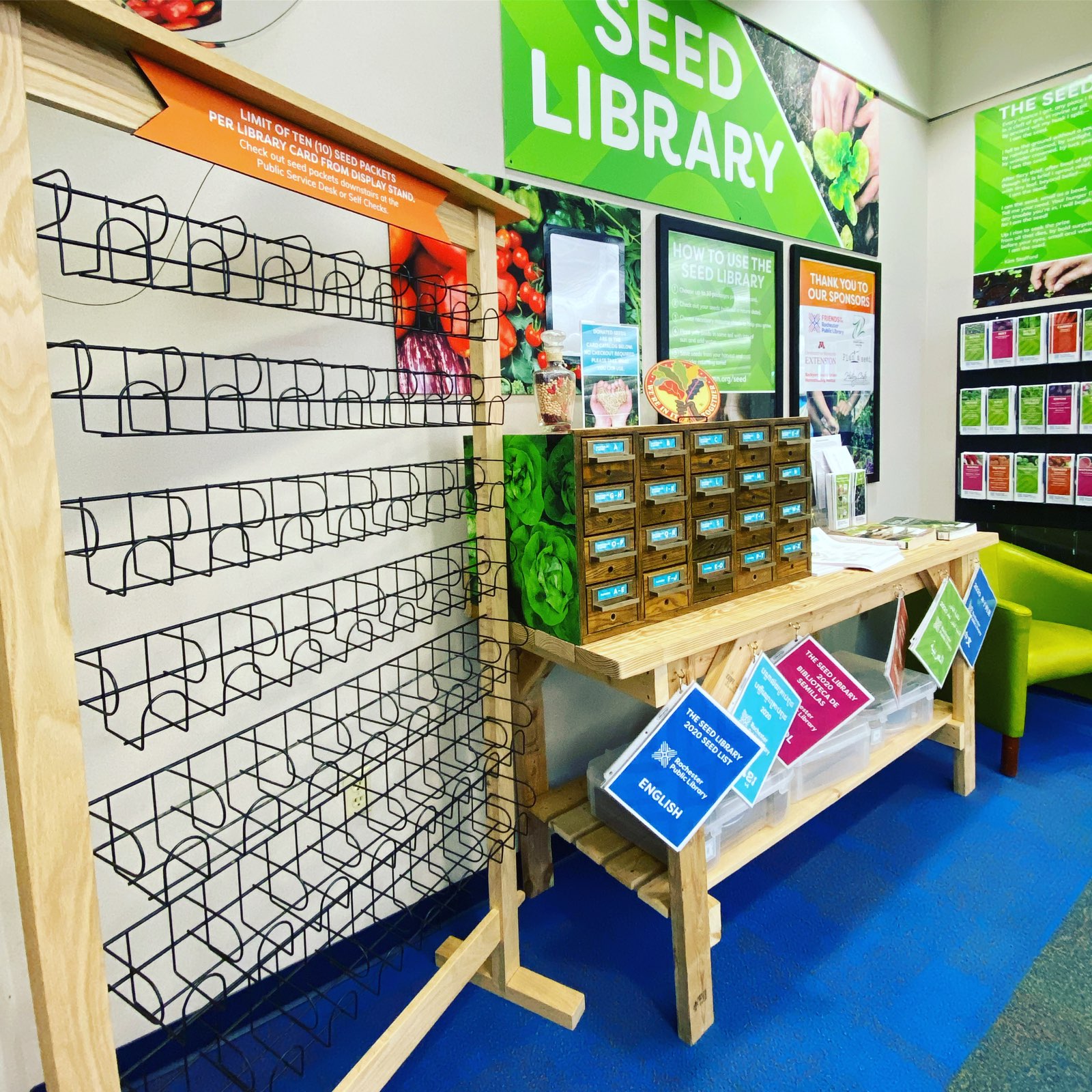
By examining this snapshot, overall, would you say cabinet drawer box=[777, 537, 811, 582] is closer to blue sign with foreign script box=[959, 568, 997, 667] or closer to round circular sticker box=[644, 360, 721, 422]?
round circular sticker box=[644, 360, 721, 422]

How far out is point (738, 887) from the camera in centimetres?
186

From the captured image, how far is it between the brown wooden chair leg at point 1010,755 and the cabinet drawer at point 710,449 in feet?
5.18

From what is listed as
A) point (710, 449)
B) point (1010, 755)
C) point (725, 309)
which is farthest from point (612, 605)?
point (1010, 755)

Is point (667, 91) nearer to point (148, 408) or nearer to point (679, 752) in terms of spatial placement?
point (148, 408)

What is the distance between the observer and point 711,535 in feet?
4.99

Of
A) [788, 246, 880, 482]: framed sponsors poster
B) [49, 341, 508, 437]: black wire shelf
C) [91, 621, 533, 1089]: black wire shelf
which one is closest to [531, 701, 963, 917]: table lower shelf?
[91, 621, 533, 1089]: black wire shelf

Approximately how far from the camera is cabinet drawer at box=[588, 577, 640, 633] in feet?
4.38

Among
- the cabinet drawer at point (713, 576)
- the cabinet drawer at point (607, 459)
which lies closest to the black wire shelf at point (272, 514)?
the cabinet drawer at point (607, 459)

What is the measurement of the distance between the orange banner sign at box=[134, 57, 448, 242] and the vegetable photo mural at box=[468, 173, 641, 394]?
1.88ft

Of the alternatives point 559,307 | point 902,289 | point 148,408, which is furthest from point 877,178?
point 148,408

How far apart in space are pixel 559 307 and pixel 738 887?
1.56m

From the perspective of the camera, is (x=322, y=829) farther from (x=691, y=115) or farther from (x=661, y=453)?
(x=691, y=115)

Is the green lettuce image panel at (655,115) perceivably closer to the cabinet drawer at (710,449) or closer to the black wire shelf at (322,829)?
the cabinet drawer at (710,449)

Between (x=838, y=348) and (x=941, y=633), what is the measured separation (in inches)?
46.5
